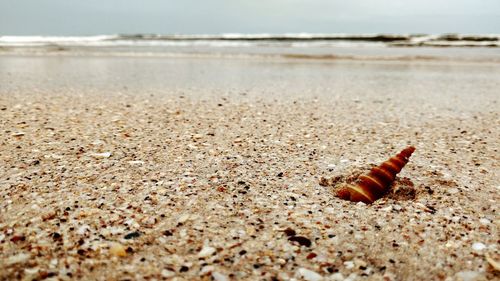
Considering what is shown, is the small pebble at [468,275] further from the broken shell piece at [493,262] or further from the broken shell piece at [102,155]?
the broken shell piece at [102,155]

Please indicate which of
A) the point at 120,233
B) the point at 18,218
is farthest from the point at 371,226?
the point at 18,218

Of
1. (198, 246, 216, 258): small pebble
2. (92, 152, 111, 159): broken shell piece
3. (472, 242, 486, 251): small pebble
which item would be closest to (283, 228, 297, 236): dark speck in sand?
(198, 246, 216, 258): small pebble

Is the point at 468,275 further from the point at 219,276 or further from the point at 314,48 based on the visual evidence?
the point at 314,48

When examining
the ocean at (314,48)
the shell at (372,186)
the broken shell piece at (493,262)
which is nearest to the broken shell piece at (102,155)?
the shell at (372,186)

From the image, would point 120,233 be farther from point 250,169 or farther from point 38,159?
point 38,159

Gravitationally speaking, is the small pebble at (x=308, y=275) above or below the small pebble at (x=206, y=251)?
below

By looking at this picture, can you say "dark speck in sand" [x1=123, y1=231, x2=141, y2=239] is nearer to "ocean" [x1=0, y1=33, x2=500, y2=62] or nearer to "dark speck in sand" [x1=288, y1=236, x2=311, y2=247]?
"dark speck in sand" [x1=288, y1=236, x2=311, y2=247]
